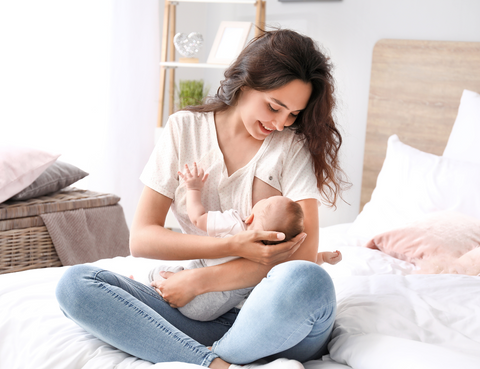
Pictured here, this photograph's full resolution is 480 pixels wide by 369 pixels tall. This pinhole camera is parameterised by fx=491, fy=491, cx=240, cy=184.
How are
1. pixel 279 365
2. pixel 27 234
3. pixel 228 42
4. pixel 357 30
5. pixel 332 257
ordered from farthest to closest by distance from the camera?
pixel 228 42
pixel 357 30
pixel 27 234
pixel 332 257
pixel 279 365

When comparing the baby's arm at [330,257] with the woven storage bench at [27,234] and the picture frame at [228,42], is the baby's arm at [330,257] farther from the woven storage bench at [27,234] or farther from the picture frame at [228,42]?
the picture frame at [228,42]

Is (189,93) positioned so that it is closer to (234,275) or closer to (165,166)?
(165,166)

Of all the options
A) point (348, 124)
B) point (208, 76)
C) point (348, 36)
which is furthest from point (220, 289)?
point (208, 76)

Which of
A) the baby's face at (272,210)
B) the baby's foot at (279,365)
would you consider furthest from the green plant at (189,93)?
the baby's foot at (279,365)

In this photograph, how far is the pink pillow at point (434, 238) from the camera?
158 cm

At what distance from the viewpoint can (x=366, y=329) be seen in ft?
3.34

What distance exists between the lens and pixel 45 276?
1.39 metres

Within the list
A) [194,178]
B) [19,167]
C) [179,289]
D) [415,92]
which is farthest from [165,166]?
[415,92]

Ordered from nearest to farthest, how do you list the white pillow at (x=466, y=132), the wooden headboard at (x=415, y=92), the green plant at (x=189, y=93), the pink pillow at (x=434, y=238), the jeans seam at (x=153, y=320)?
the jeans seam at (x=153, y=320) → the pink pillow at (x=434, y=238) → the white pillow at (x=466, y=132) → the wooden headboard at (x=415, y=92) → the green plant at (x=189, y=93)

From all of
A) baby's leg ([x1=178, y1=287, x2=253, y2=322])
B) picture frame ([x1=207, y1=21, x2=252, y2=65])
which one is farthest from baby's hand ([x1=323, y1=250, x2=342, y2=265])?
picture frame ([x1=207, y1=21, x2=252, y2=65])

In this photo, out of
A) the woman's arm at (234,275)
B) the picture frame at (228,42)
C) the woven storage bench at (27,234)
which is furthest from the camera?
the picture frame at (228,42)

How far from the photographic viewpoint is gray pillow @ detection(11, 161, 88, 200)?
1.92m

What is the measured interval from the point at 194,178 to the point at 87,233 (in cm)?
96

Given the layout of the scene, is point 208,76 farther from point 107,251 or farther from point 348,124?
point 107,251
